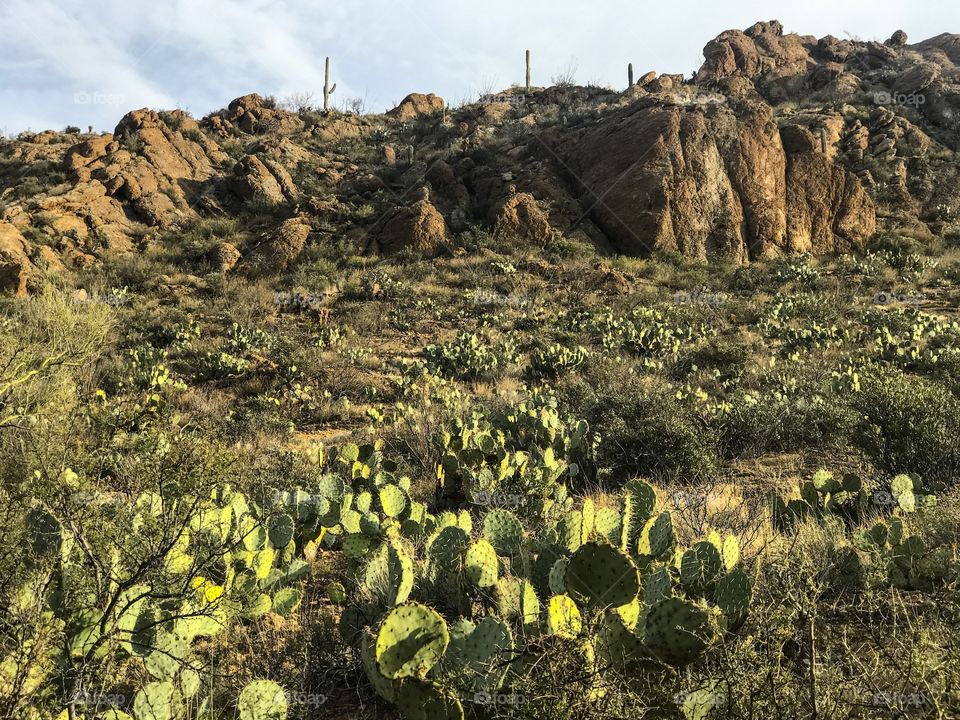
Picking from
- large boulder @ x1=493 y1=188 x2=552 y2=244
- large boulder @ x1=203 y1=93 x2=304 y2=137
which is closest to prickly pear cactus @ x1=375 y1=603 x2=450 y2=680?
large boulder @ x1=493 y1=188 x2=552 y2=244

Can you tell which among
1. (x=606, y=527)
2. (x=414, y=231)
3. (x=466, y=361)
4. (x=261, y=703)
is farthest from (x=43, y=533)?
(x=414, y=231)

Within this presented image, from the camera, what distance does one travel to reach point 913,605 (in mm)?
2578

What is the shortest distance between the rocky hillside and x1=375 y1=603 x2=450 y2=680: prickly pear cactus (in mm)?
15544

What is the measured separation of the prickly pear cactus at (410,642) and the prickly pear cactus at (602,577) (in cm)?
61

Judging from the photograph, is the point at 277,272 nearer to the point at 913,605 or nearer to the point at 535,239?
the point at 535,239

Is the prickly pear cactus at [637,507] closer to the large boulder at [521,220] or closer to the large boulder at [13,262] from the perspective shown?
the large boulder at [13,262]

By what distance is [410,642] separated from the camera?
1.90 metres

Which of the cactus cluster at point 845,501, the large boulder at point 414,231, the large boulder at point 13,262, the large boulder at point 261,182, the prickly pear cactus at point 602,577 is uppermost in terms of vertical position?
the large boulder at point 261,182

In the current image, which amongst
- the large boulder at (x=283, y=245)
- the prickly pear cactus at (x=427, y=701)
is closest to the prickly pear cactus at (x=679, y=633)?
the prickly pear cactus at (x=427, y=701)

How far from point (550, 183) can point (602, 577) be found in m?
18.9

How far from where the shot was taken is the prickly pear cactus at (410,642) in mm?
1868

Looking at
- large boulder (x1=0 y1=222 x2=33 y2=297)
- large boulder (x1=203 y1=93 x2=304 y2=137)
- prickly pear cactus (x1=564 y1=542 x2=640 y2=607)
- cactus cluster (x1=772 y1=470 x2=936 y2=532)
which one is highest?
large boulder (x1=203 y1=93 x2=304 y2=137)

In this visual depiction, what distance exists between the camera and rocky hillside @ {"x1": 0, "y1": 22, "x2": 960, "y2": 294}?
1780cm

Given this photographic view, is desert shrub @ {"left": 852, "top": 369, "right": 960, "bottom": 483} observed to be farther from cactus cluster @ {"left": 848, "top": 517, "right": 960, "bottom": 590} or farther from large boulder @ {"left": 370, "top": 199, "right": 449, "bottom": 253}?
large boulder @ {"left": 370, "top": 199, "right": 449, "bottom": 253}
